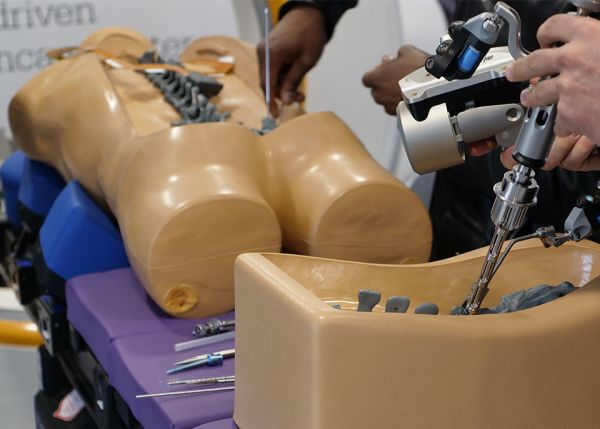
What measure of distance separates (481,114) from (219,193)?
1.13ft

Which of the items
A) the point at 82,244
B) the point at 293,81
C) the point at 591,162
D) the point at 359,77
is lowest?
the point at 359,77

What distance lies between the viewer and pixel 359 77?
2062 millimetres

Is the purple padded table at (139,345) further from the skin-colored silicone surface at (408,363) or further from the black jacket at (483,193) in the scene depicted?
the black jacket at (483,193)

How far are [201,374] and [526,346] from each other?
337 millimetres

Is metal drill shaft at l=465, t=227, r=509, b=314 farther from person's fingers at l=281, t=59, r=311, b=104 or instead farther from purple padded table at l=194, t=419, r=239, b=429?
person's fingers at l=281, t=59, r=311, b=104

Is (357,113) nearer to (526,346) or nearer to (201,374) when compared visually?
(201,374)

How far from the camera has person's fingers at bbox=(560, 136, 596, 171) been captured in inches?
24.9

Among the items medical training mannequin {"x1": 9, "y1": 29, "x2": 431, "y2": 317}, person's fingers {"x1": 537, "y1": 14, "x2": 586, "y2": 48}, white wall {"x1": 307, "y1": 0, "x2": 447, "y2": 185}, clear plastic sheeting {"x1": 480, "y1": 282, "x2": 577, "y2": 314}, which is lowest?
white wall {"x1": 307, "y1": 0, "x2": 447, "y2": 185}

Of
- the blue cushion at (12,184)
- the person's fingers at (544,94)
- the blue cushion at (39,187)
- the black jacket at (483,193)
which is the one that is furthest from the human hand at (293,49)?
the person's fingers at (544,94)

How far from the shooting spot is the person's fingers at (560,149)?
63cm

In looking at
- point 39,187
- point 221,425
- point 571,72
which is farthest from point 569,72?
point 39,187

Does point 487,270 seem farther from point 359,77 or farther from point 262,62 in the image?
point 359,77

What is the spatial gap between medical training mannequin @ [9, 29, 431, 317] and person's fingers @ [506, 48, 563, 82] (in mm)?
375

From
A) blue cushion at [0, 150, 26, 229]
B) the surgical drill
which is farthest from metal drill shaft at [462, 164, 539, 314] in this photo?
blue cushion at [0, 150, 26, 229]
